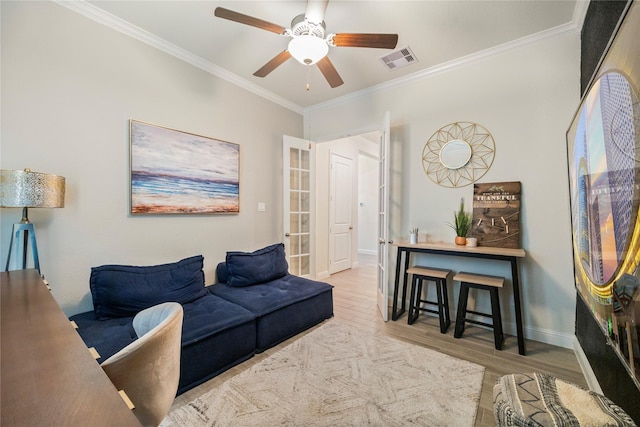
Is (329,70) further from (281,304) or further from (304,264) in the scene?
(304,264)

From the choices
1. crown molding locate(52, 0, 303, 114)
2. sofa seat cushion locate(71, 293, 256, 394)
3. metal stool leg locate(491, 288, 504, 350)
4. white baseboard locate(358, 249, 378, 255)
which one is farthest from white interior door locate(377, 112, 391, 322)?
white baseboard locate(358, 249, 378, 255)

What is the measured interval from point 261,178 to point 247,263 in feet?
4.23

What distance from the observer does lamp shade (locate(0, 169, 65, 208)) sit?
159 centimetres

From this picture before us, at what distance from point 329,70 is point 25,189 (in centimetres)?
237

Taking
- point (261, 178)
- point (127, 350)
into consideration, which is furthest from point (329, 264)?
point (127, 350)

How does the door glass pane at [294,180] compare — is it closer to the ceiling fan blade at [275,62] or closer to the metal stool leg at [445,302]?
the ceiling fan blade at [275,62]

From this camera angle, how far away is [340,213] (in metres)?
5.24

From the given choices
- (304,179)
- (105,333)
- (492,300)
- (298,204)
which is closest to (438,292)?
(492,300)

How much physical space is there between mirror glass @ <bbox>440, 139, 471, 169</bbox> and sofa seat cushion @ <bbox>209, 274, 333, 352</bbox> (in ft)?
6.62

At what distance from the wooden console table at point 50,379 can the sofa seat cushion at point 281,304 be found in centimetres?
152

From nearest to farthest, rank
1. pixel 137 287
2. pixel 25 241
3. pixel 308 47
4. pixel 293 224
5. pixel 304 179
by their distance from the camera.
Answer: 1. pixel 25 241
2. pixel 308 47
3. pixel 137 287
4. pixel 293 224
5. pixel 304 179

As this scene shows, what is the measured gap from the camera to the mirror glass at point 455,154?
9.48 feet

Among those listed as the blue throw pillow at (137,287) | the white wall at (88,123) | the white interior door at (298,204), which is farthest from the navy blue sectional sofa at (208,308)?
the white interior door at (298,204)

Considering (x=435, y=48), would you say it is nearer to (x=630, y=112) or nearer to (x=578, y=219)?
(x=578, y=219)
